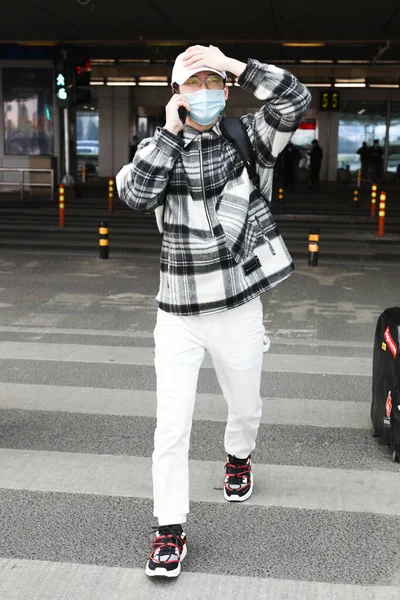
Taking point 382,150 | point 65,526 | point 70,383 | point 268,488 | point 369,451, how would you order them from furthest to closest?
point 382,150 → point 70,383 → point 369,451 → point 268,488 → point 65,526

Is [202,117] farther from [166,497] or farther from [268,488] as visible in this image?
[268,488]

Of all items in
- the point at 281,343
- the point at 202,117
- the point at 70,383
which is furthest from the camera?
the point at 281,343

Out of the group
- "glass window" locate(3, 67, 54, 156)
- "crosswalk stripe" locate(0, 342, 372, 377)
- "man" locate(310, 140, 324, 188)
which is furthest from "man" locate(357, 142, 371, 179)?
"crosswalk stripe" locate(0, 342, 372, 377)

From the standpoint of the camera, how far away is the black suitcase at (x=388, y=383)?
15.1ft

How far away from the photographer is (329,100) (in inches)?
1489

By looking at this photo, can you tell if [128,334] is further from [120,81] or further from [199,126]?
[120,81]

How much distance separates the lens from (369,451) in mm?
4875

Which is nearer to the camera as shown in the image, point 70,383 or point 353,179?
point 70,383

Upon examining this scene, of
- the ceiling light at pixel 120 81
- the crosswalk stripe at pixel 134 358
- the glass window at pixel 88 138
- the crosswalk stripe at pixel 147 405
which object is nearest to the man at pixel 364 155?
the ceiling light at pixel 120 81

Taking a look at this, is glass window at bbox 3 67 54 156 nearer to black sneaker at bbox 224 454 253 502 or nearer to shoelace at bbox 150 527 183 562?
black sneaker at bbox 224 454 253 502

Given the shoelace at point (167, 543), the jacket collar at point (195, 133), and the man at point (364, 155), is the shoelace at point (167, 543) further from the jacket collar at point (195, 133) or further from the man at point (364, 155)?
the man at point (364, 155)

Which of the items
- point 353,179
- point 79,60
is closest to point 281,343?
point 79,60

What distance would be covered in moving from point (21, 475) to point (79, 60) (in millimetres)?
23323

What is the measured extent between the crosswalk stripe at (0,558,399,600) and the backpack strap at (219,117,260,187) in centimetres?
164
